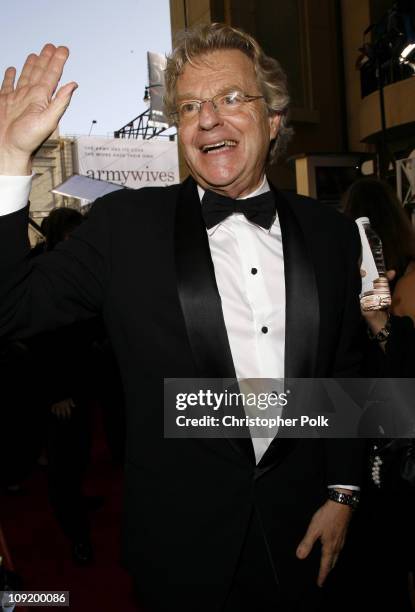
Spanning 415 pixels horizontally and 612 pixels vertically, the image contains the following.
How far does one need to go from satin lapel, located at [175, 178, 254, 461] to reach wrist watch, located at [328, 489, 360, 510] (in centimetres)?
30

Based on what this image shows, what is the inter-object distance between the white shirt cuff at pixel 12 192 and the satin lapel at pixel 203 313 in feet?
1.23

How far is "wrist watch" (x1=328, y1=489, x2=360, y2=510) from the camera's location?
1404 millimetres

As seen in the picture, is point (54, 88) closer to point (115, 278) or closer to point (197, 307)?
point (115, 278)

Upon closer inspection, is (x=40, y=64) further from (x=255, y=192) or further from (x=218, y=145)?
(x=255, y=192)

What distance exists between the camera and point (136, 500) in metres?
1.29

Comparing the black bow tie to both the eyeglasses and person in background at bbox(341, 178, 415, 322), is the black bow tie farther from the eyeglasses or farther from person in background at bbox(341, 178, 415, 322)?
person in background at bbox(341, 178, 415, 322)

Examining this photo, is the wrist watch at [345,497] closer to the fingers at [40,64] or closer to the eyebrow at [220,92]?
the eyebrow at [220,92]

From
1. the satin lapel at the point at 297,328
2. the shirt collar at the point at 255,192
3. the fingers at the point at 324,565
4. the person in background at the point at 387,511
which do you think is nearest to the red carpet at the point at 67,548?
the person in background at the point at 387,511

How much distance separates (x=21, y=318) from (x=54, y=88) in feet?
1.43

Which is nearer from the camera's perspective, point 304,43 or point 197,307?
point 197,307

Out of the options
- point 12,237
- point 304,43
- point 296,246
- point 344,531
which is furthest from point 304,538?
point 304,43

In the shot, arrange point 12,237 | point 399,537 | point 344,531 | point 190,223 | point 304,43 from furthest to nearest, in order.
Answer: point 304,43 < point 399,537 < point 344,531 < point 190,223 < point 12,237

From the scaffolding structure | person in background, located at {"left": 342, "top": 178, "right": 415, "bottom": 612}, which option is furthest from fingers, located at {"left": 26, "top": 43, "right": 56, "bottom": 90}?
the scaffolding structure

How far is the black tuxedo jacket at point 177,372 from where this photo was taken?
1.23m
